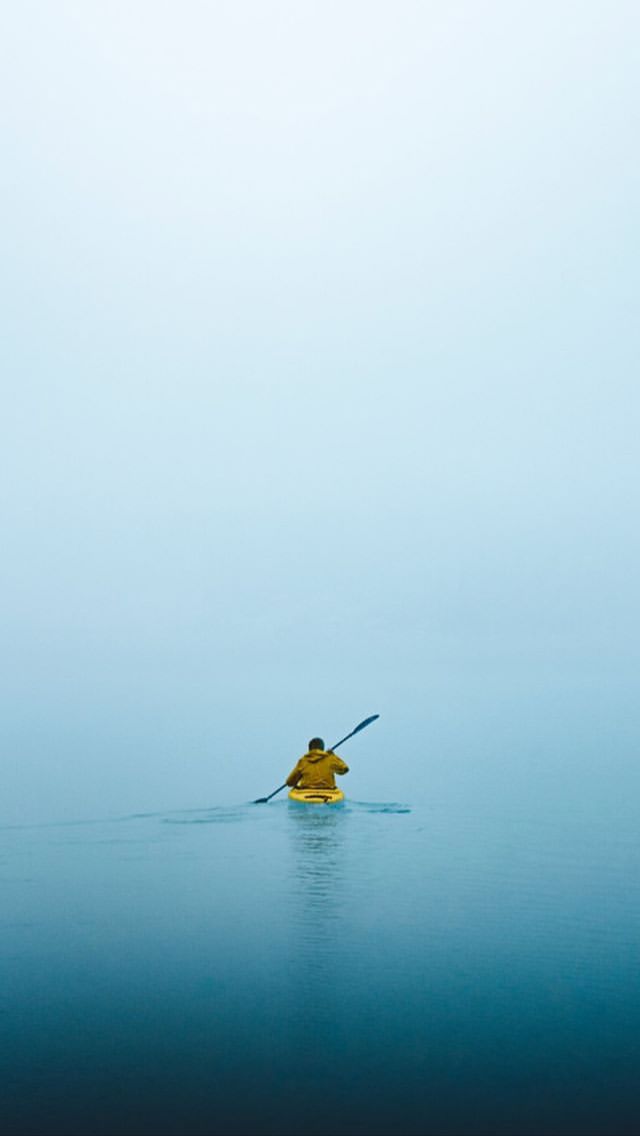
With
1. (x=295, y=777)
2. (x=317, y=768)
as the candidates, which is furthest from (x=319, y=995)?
(x=295, y=777)

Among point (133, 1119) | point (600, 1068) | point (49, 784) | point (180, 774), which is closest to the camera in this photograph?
point (133, 1119)

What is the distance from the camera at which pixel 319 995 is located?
27.6 feet

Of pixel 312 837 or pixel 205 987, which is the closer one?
pixel 205 987

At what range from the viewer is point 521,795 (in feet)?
121

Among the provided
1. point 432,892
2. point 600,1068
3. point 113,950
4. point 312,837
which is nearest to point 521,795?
point 312,837

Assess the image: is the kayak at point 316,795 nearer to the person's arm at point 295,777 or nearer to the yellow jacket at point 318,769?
the yellow jacket at point 318,769

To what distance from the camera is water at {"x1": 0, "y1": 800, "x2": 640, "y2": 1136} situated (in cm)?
589

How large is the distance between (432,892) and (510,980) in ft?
17.1

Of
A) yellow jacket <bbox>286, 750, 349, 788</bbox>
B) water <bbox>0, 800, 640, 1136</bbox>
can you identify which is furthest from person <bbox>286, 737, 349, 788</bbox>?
water <bbox>0, 800, 640, 1136</bbox>

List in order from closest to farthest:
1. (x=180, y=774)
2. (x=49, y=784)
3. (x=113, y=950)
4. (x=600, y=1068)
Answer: (x=600, y=1068) → (x=113, y=950) → (x=49, y=784) → (x=180, y=774)

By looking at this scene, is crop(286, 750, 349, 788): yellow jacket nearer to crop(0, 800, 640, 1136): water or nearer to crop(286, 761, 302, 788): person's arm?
crop(286, 761, 302, 788): person's arm

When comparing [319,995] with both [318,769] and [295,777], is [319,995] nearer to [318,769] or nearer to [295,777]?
[318,769]

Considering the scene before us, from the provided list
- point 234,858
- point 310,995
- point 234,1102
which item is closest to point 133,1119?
point 234,1102

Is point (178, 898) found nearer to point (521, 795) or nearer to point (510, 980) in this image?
point (510, 980)
